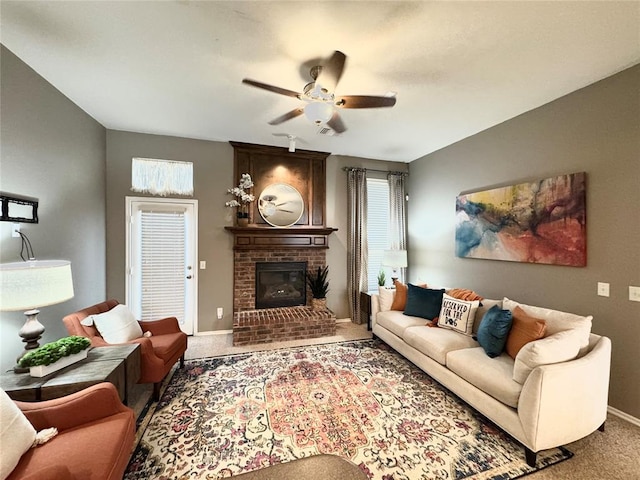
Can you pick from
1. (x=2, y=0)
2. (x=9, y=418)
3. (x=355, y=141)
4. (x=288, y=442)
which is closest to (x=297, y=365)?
(x=288, y=442)

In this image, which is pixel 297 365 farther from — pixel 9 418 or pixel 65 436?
pixel 9 418

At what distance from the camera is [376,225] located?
4.96 m

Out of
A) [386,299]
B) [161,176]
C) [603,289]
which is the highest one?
[161,176]

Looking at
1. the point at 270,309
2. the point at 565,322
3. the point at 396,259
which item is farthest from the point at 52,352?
the point at 396,259

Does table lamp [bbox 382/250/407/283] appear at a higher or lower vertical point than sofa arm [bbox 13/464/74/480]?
A: higher

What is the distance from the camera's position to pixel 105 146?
3.69 meters

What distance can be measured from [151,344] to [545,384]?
3026 millimetres

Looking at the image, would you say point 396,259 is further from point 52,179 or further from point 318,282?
point 52,179

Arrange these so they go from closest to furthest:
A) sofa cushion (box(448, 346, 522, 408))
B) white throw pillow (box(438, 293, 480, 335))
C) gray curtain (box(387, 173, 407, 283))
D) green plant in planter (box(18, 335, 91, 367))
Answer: green plant in planter (box(18, 335, 91, 367)), sofa cushion (box(448, 346, 522, 408)), white throw pillow (box(438, 293, 480, 335)), gray curtain (box(387, 173, 407, 283))

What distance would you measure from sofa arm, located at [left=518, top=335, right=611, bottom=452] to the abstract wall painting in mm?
1147

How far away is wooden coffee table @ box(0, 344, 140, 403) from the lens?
5.18ft

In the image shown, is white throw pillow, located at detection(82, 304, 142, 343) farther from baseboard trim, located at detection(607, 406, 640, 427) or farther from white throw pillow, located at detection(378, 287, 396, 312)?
baseboard trim, located at detection(607, 406, 640, 427)

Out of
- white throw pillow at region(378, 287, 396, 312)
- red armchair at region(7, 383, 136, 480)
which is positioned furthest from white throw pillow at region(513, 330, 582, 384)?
red armchair at region(7, 383, 136, 480)

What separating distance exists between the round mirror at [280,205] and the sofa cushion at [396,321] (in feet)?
6.71
